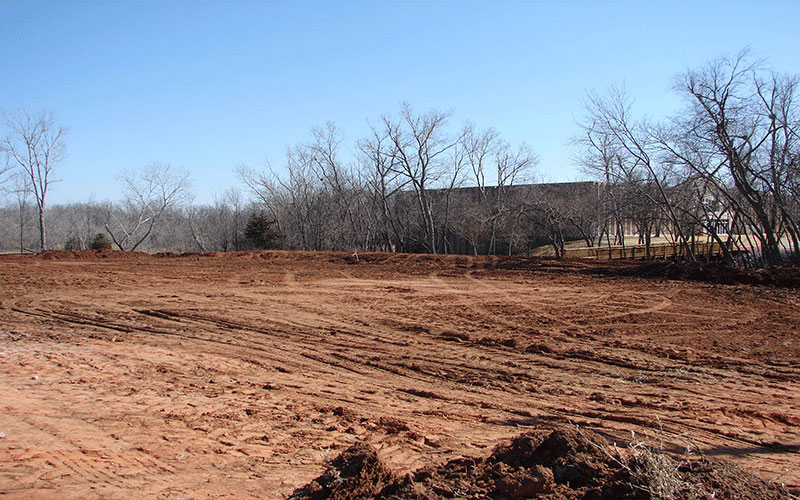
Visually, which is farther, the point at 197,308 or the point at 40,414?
the point at 197,308

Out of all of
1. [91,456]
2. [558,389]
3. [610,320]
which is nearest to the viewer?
[91,456]

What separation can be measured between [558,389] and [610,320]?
5.91 meters

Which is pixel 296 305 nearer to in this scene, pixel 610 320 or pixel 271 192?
pixel 610 320

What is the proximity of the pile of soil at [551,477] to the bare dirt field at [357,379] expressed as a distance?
60 cm

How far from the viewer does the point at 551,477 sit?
3.49 meters

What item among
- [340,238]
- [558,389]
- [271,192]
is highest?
[271,192]

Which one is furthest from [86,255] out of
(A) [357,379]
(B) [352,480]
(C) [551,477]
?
(C) [551,477]

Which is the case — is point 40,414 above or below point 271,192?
below

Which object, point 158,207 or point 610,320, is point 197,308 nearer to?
point 610,320

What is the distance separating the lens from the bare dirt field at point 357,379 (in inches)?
183

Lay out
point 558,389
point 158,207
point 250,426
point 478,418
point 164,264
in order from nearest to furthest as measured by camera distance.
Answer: point 250,426
point 478,418
point 558,389
point 164,264
point 158,207

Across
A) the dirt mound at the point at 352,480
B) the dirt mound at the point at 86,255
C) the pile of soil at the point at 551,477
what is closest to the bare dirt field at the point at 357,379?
the dirt mound at the point at 352,480

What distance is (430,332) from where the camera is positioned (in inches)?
446

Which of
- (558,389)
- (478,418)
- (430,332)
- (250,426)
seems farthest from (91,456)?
(430,332)
